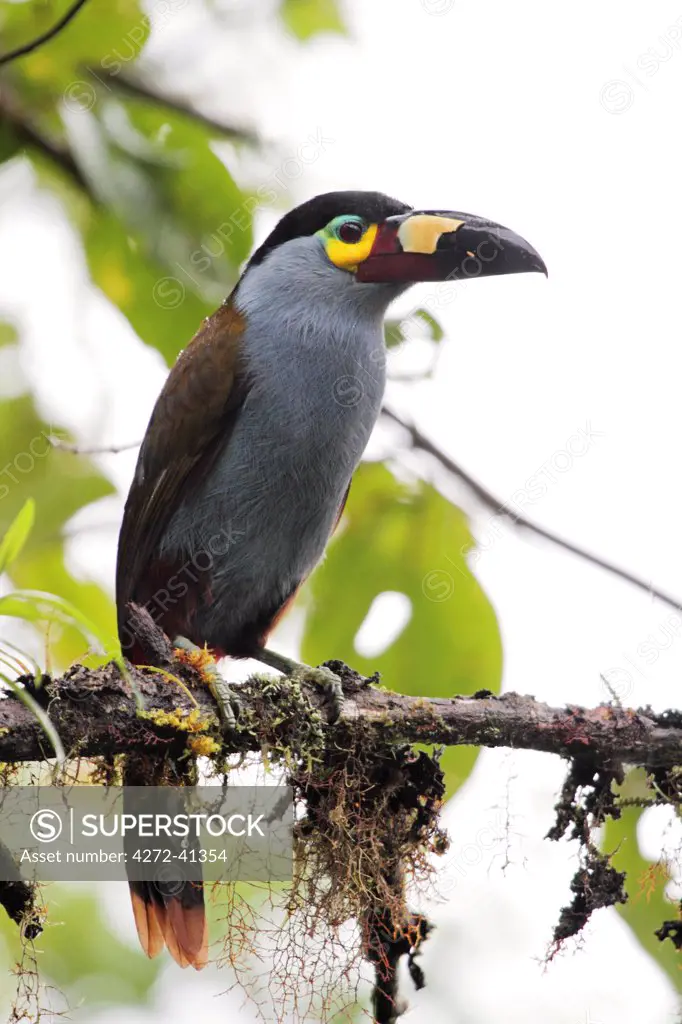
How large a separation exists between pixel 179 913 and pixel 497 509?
4.16 ft

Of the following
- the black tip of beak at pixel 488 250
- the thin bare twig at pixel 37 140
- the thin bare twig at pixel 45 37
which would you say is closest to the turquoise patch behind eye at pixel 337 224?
the black tip of beak at pixel 488 250

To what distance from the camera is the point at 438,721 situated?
2.34m

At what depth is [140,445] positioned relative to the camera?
331 cm

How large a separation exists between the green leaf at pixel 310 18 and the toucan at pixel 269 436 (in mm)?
505

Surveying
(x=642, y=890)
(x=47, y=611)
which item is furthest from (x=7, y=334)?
(x=642, y=890)

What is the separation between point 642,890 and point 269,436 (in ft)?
4.88

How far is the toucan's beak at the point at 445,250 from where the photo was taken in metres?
3.10

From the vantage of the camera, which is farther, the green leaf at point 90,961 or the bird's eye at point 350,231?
the green leaf at point 90,961

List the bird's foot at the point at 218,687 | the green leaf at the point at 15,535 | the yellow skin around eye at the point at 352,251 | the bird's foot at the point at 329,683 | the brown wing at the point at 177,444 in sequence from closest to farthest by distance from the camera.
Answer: the green leaf at the point at 15,535 → the bird's foot at the point at 218,687 → the bird's foot at the point at 329,683 → the brown wing at the point at 177,444 → the yellow skin around eye at the point at 352,251

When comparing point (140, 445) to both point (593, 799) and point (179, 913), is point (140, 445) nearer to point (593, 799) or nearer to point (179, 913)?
point (179, 913)

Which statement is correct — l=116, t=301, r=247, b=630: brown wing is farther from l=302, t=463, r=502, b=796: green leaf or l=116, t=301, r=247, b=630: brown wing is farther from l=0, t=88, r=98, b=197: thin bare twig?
l=0, t=88, r=98, b=197: thin bare twig

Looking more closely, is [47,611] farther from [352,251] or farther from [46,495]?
[352,251]

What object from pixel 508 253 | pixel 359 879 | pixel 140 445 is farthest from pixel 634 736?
pixel 140 445

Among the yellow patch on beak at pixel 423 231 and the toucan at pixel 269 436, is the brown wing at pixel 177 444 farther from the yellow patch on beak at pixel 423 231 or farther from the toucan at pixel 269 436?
the yellow patch on beak at pixel 423 231
